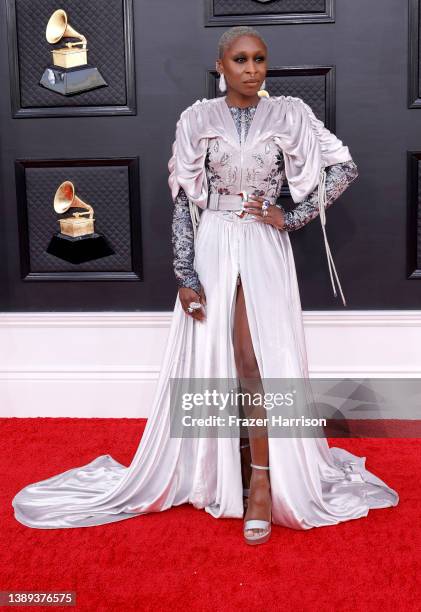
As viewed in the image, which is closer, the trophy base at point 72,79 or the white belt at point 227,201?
the white belt at point 227,201

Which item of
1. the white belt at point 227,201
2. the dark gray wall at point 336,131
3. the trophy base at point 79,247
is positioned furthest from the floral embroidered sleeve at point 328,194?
the trophy base at point 79,247

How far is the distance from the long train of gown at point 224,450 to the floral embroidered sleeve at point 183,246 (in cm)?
4

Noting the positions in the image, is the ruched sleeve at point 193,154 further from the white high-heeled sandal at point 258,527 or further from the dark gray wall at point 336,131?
the white high-heeled sandal at point 258,527

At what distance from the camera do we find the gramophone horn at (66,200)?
3811 mm

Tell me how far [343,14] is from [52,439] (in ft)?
8.07

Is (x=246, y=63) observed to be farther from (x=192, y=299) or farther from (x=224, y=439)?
(x=224, y=439)

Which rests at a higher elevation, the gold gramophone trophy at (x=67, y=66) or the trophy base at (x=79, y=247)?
the gold gramophone trophy at (x=67, y=66)

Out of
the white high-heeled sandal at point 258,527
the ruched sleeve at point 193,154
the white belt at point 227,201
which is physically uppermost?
the ruched sleeve at point 193,154

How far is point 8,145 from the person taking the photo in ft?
12.6

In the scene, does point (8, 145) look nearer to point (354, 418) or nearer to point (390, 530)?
point (354, 418)

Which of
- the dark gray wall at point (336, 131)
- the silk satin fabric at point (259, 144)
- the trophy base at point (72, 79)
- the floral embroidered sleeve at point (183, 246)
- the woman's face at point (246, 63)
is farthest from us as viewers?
the trophy base at point (72, 79)

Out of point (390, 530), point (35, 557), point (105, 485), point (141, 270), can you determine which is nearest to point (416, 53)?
point (141, 270)

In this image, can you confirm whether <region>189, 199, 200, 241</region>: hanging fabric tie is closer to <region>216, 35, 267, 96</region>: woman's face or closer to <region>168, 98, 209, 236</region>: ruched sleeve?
<region>168, 98, 209, 236</region>: ruched sleeve

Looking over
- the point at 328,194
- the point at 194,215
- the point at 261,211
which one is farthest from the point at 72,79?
the point at 328,194
